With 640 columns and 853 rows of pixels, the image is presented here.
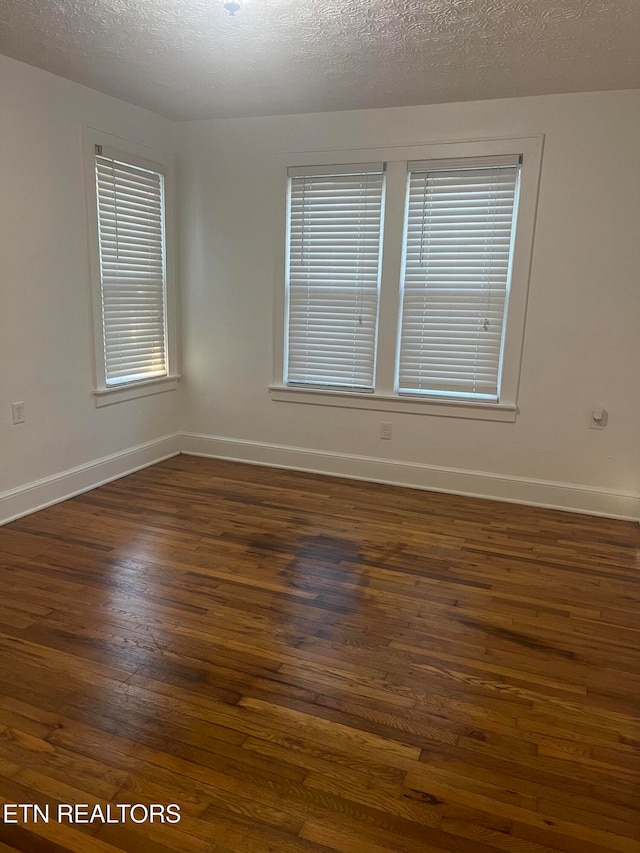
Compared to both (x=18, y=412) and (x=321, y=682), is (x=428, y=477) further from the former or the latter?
(x=18, y=412)

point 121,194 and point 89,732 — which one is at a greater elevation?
point 121,194

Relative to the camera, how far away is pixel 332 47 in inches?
116

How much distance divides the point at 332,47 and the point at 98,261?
1999 millimetres

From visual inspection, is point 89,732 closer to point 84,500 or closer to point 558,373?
point 84,500

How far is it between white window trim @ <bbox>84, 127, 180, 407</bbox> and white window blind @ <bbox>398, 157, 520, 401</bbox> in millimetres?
1862

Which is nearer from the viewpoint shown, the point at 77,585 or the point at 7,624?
the point at 7,624

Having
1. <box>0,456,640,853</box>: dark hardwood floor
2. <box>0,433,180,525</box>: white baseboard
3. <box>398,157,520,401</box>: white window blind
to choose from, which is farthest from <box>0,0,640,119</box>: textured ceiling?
<box>0,456,640,853</box>: dark hardwood floor

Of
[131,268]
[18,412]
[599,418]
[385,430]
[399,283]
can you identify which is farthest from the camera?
[385,430]

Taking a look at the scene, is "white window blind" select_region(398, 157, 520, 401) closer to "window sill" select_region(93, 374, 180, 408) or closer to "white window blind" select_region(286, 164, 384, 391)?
"white window blind" select_region(286, 164, 384, 391)

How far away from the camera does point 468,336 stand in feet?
13.4

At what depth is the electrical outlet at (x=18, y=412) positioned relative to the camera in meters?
3.49

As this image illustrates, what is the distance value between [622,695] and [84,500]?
3.22 meters

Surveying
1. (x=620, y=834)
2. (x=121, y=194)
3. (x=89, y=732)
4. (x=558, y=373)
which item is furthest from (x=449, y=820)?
(x=121, y=194)

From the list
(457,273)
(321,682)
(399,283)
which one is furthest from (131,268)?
(321,682)
